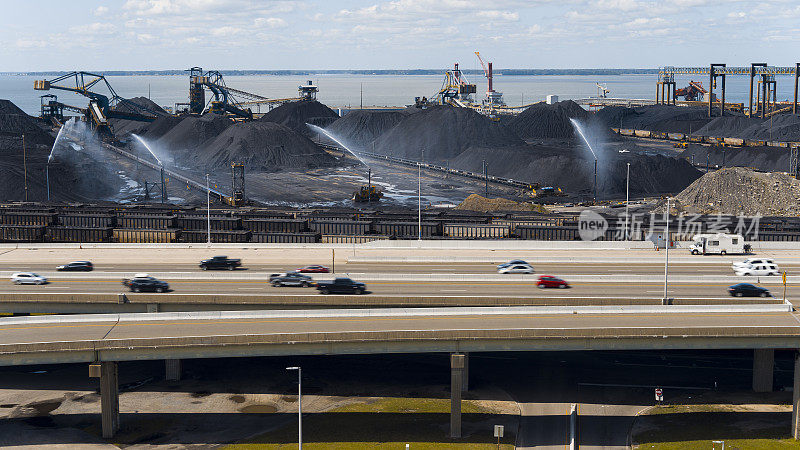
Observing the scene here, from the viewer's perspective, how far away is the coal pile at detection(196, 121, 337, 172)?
571 feet

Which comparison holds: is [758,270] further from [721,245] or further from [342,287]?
[342,287]

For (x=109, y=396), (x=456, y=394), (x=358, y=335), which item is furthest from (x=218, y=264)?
(x=456, y=394)

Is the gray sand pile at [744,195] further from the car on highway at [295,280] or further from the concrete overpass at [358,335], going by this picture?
the car on highway at [295,280]

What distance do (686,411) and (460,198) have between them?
8994 cm

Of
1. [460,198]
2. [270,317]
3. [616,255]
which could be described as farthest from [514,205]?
[270,317]

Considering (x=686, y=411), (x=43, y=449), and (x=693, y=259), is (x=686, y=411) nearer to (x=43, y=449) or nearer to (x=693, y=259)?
(x=693, y=259)

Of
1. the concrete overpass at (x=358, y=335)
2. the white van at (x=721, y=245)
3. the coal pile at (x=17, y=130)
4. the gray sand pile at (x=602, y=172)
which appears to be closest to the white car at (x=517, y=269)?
the concrete overpass at (x=358, y=335)

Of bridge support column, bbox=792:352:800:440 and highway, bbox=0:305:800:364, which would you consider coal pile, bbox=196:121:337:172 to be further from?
bridge support column, bbox=792:352:800:440

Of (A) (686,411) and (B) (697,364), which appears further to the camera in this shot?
(B) (697,364)

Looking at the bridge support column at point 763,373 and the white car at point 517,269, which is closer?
the bridge support column at point 763,373

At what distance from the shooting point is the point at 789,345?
1853 inches

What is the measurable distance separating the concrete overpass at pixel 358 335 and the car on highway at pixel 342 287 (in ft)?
16.2

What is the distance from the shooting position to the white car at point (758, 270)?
202 ft

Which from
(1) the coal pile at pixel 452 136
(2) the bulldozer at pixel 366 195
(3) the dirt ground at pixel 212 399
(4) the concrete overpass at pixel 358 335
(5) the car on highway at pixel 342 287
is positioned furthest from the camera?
(1) the coal pile at pixel 452 136
